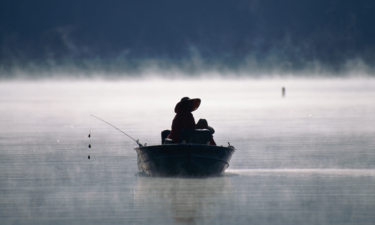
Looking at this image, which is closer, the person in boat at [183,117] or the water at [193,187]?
the water at [193,187]

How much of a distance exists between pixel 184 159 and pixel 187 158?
79mm

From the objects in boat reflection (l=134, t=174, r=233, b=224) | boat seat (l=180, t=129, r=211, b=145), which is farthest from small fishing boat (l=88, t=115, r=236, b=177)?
boat reflection (l=134, t=174, r=233, b=224)

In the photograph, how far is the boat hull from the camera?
55.4 feet

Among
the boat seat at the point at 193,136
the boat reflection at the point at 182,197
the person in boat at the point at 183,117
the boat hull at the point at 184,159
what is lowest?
the boat reflection at the point at 182,197

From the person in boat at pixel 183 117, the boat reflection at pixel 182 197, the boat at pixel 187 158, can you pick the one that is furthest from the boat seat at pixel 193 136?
the boat reflection at pixel 182 197

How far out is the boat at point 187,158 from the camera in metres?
16.9

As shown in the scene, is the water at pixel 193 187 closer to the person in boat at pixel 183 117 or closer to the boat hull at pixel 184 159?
the boat hull at pixel 184 159

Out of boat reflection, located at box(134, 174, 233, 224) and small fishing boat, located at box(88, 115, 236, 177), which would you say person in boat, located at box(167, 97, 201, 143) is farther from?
boat reflection, located at box(134, 174, 233, 224)

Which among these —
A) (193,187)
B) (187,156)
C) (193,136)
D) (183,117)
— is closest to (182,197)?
(193,187)

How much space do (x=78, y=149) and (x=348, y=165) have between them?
31.3 ft

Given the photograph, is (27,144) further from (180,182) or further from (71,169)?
(180,182)

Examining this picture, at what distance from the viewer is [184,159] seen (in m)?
16.9

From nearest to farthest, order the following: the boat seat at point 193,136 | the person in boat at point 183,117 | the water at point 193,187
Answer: the water at point 193,187 < the boat seat at point 193,136 < the person in boat at point 183,117

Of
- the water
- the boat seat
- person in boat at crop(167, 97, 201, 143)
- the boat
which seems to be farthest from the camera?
person in boat at crop(167, 97, 201, 143)
